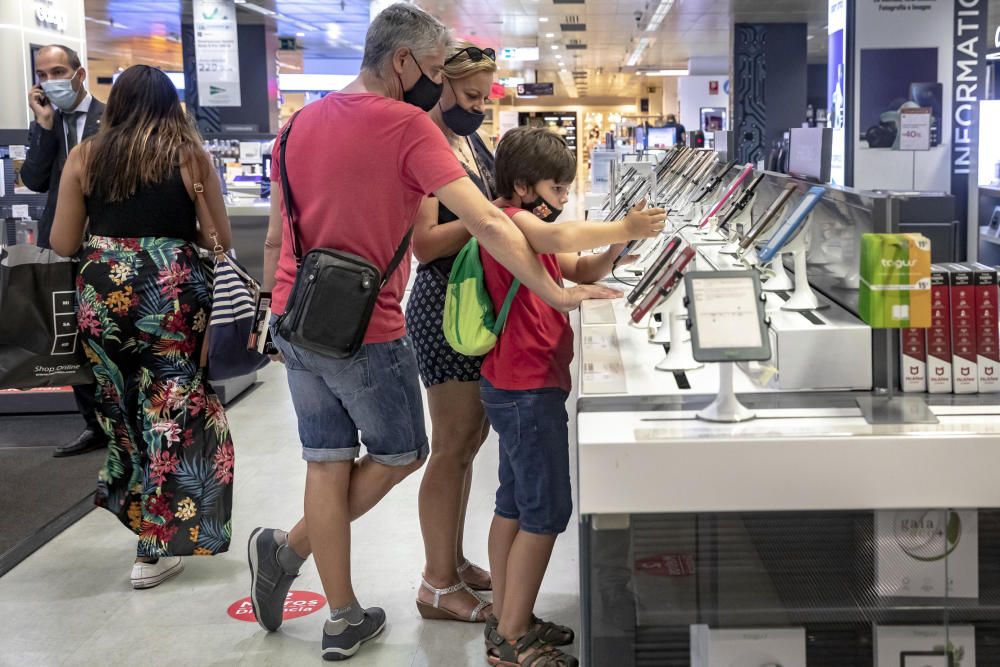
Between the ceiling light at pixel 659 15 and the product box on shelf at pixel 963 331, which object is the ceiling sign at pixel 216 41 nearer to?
the ceiling light at pixel 659 15

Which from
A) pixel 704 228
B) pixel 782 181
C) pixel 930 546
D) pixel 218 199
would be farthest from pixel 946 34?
pixel 930 546

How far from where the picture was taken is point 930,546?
2.01 metres

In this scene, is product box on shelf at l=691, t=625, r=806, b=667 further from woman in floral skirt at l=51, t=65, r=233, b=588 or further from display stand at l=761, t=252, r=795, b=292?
woman in floral skirt at l=51, t=65, r=233, b=588

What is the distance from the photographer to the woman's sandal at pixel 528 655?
264cm

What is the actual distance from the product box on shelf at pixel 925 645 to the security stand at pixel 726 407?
457 mm

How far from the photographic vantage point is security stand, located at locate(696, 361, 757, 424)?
2.03m

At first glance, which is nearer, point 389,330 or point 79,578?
point 389,330

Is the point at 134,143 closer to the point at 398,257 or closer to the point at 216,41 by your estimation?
the point at 398,257

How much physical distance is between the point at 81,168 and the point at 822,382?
84.0 inches

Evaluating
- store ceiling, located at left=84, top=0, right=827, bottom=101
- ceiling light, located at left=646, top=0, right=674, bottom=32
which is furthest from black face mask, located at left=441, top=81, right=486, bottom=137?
store ceiling, located at left=84, top=0, right=827, bottom=101

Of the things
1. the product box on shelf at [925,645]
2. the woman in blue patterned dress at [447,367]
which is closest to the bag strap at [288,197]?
the woman in blue patterned dress at [447,367]

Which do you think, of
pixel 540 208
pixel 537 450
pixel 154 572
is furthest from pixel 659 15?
pixel 537 450

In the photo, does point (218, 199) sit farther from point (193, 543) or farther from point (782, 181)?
point (782, 181)

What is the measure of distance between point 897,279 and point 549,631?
1.24 meters
